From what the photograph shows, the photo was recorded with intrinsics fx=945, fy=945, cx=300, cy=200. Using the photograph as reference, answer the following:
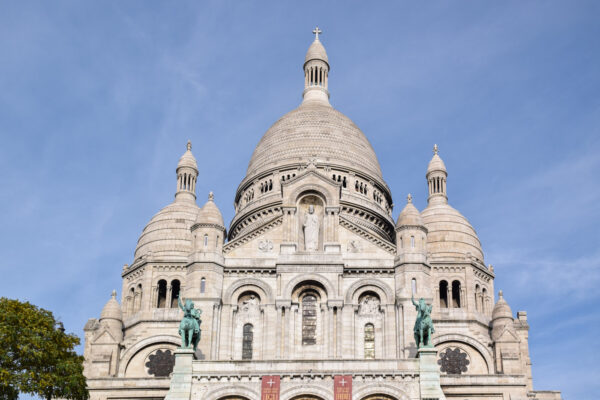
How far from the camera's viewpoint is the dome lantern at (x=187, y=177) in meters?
78.8

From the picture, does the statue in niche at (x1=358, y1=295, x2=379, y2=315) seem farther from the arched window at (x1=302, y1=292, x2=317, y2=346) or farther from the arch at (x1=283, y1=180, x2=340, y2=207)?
the arch at (x1=283, y1=180, x2=340, y2=207)

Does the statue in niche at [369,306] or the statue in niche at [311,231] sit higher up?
the statue in niche at [311,231]

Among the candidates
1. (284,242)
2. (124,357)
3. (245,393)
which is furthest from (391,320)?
(124,357)

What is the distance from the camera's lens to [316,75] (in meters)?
92.8

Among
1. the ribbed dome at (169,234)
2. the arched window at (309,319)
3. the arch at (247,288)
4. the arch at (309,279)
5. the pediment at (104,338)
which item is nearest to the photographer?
the arched window at (309,319)

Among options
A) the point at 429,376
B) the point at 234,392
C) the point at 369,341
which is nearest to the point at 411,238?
the point at 369,341

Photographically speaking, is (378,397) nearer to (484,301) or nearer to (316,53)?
(484,301)

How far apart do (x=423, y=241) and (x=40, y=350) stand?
86.5ft

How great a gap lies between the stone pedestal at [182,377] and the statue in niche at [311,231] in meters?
12.9

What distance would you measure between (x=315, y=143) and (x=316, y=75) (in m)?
14.6

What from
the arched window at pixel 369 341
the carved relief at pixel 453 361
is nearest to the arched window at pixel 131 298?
the arched window at pixel 369 341

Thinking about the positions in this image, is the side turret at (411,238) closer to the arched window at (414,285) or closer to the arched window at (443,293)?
the arched window at (414,285)

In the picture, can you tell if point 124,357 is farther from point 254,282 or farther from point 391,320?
point 391,320

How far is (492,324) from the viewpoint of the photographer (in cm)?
6775
